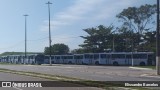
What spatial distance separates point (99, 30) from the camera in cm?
11569

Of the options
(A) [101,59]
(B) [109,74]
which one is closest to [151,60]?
(A) [101,59]

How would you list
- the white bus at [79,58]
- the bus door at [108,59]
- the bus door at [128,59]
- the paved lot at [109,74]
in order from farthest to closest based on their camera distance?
the white bus at [79,58] < the bus door at [108,59] < the bus door at [128,59] < the paved lot at [109,74]

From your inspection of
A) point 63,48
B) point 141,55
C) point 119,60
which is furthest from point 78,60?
point 63,48

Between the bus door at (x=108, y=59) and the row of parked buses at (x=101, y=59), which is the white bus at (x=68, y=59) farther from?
the bus door at (x=108, y=59)

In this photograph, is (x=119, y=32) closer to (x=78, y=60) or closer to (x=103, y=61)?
(x=78, y=60)

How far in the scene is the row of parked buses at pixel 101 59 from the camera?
71938 millimetres

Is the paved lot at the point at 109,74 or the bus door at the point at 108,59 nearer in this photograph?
the paved lot at the point at 109,74

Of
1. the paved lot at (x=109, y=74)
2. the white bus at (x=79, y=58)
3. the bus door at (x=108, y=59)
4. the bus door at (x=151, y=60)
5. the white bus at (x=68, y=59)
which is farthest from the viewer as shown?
the white bus at (x=68, y=59)

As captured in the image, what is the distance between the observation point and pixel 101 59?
79.1 meters

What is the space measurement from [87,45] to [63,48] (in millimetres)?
27521

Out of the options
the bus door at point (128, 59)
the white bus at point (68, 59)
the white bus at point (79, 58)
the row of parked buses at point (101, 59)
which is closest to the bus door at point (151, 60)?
the row of parked buses at point (101, 59)

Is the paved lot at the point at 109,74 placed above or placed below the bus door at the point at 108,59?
below

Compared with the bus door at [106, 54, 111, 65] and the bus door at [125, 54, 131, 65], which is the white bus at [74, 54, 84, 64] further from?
the bus door at [125, 54, 131, 65]

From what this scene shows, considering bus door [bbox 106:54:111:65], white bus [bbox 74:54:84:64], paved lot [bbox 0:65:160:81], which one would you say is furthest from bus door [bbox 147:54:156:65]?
paved lot [bbox 0:65:160:81]
